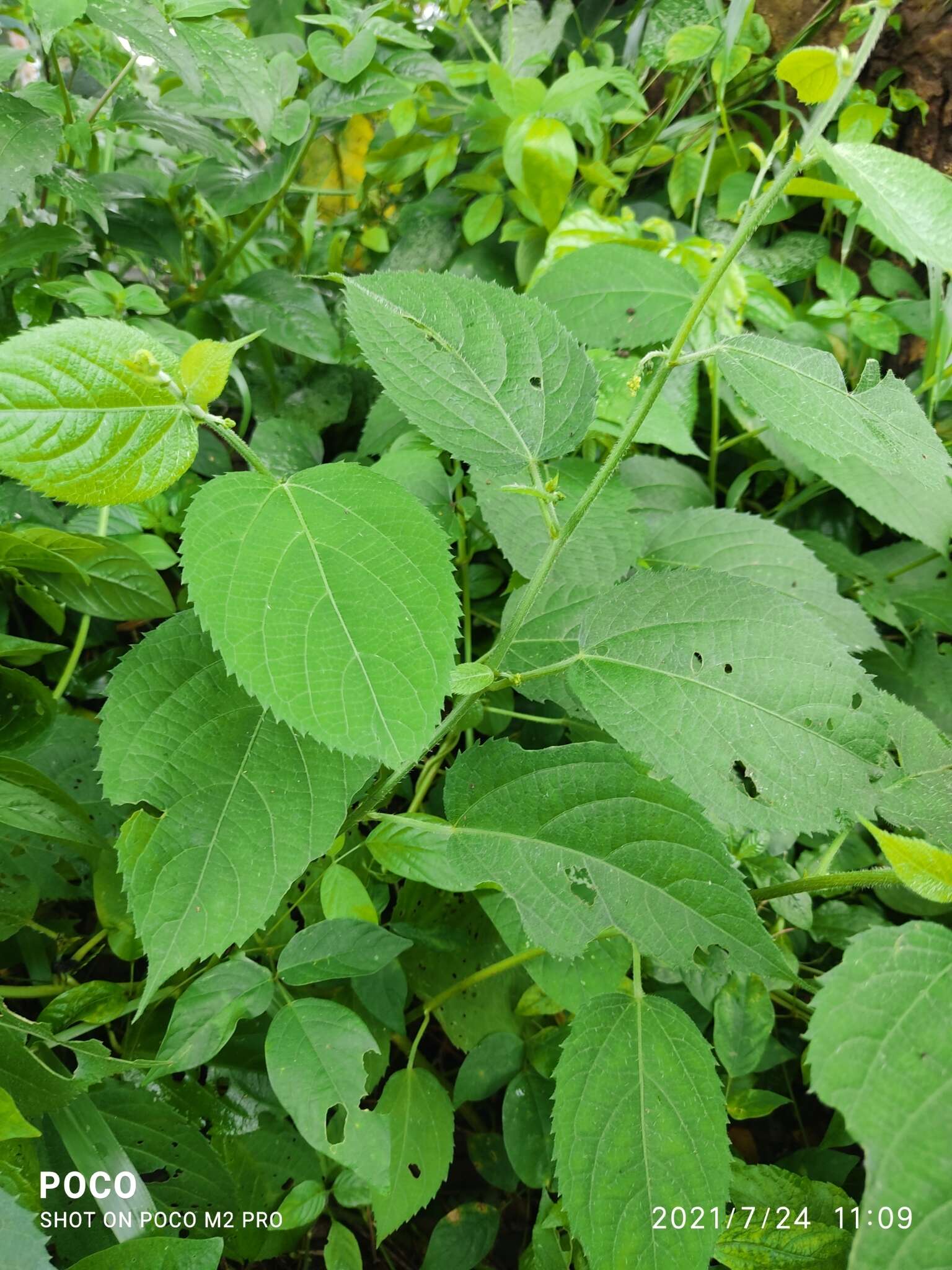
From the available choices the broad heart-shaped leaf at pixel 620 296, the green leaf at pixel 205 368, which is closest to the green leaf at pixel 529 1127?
the green leaf at pixel 205 368

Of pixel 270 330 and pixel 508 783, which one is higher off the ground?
pixel 270 330

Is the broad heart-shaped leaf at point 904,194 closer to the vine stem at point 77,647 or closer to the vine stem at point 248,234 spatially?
the vine stem at point 77,647

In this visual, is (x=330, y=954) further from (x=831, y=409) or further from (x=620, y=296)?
(x=620, y=296)

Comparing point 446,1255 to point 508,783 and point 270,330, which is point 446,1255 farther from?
point 270,330

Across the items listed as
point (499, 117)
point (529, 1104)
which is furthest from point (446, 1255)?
point (499, 117)

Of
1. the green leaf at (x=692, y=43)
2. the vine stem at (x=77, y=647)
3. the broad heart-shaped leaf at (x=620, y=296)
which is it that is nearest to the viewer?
the vine stem at (x=77, y=647)
